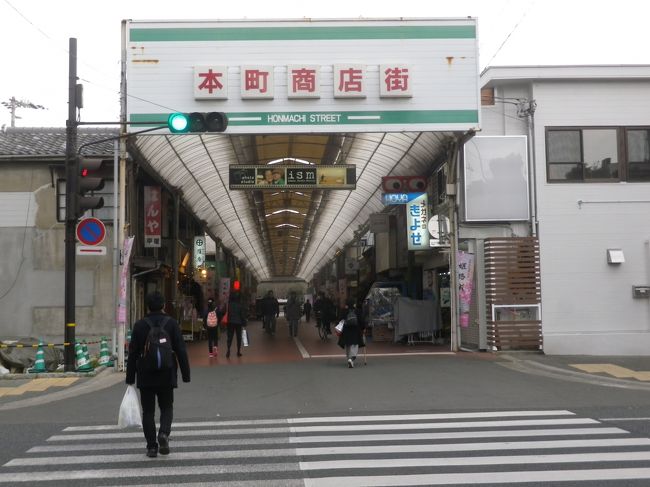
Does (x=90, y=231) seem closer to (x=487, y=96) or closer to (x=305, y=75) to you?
(x=305, y=75)

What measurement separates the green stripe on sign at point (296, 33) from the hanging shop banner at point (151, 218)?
646cm

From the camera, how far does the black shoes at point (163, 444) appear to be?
24.0 feet

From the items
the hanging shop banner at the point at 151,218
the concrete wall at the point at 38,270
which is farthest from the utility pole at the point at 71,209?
the hanging shop banner at the point at 151,218

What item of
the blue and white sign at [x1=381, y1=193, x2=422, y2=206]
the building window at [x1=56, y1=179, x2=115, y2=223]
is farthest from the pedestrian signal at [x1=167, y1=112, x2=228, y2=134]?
the blue and white sign at [x1=381, y1=193, x2=422, y2=206]

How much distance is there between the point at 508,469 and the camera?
21.8ft

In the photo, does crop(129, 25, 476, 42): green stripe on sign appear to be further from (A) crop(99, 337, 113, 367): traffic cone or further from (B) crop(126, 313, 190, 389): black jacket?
(B) crop(126, 313, 190, 389): black jacket

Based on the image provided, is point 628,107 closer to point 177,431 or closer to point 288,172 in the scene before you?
point 288,172

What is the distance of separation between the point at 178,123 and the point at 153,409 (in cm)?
716

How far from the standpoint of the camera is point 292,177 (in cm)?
1998

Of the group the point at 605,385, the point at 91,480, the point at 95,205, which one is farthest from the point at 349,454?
the point at 95,205

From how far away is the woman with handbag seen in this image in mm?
15867

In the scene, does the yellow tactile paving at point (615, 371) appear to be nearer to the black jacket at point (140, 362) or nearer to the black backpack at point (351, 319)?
the black backpack at point (351, 319)

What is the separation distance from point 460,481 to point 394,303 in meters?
15.8

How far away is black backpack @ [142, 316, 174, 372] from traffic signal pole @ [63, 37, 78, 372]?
8050 millimetres
